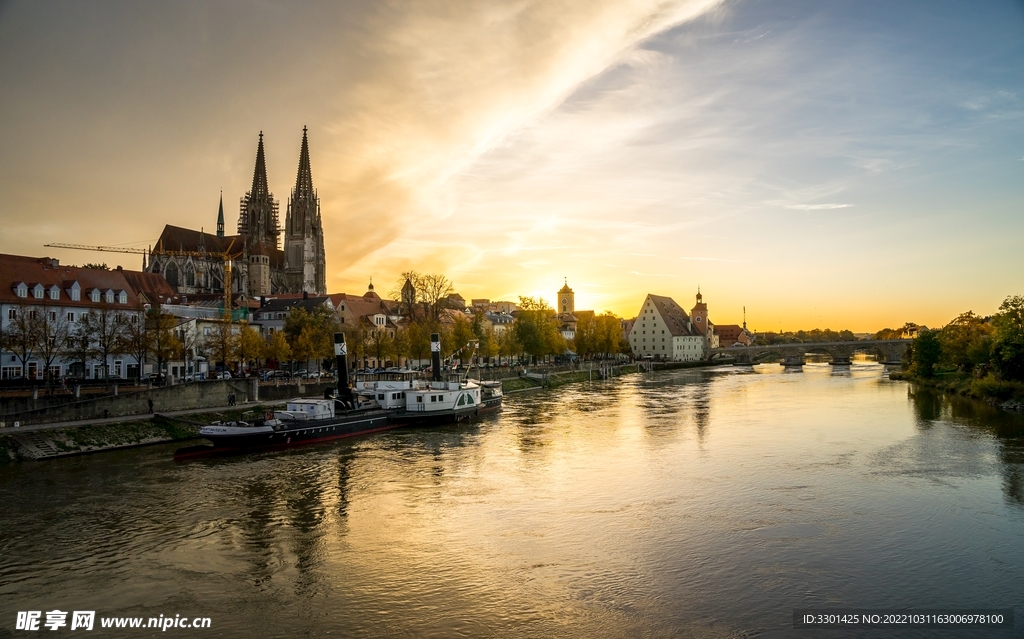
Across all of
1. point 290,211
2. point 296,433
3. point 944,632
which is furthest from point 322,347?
point 290,211

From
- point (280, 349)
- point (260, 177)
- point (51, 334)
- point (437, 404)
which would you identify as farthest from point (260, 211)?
point (437, 404)

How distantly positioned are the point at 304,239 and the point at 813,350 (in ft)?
348

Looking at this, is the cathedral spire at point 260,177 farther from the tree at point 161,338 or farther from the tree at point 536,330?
the tree at point 161,338

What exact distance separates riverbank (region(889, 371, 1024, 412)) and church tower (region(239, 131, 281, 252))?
12527 centimetres

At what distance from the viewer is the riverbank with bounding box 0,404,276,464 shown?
104 ft

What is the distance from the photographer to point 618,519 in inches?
891

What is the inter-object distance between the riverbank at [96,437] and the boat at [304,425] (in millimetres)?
2267

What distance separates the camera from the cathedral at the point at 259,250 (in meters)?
115

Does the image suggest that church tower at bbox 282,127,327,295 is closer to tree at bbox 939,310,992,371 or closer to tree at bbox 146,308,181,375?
tree at bbox 146,308,181,375

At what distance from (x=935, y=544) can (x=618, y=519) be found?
9.26m

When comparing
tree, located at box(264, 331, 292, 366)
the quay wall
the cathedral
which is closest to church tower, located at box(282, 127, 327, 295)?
the cathedral

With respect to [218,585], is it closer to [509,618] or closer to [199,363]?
[509,618]

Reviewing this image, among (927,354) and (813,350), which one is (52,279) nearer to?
(927,354)

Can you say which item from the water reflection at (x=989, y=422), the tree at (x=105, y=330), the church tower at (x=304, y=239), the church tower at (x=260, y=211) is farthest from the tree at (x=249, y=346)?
the church tower at (x=260, y=211)
